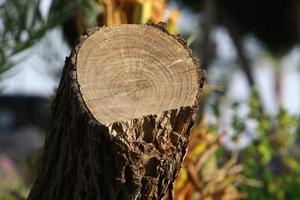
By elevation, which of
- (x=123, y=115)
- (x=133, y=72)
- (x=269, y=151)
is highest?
(x=133, y=72)

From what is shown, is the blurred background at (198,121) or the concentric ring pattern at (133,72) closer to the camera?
the concentric ring pattern at (133,72)

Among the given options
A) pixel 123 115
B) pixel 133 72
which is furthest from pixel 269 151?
pixel 123 115

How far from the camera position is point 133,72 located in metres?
3.41

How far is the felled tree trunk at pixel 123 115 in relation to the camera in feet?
10.7

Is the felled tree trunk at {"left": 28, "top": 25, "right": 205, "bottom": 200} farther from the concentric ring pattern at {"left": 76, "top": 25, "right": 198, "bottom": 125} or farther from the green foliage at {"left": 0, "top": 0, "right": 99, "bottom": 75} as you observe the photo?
the green foliage at {"left": 0, "top": 0, "right": 99, "bottom": 75}

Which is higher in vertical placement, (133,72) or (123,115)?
(133,72)

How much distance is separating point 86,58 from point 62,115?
0.74 ft

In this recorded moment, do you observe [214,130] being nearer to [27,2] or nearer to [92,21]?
[92,21]

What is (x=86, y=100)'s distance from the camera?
328cm

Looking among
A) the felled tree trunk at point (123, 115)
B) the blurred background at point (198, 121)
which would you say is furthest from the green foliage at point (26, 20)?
the felled tree trunk at point (123, 115)

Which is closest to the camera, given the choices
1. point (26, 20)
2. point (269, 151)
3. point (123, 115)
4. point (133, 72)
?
point (123, 115)

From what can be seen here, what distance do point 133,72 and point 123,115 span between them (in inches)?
7.7

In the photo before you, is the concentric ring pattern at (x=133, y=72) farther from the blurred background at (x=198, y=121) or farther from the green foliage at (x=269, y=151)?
the green foliage at (x=269, y=151)

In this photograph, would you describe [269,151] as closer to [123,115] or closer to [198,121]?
[198,121]
